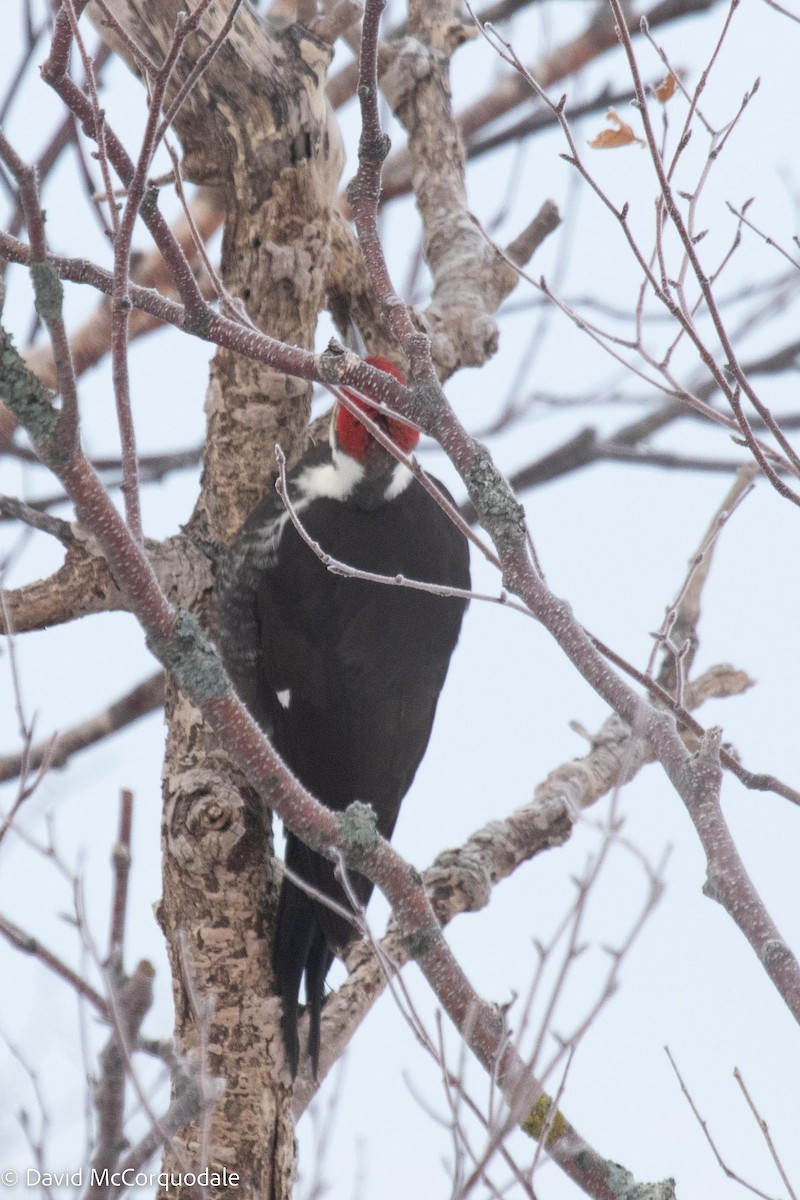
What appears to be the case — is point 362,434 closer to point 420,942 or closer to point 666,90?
point 666,90

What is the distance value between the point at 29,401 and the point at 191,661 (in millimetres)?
349

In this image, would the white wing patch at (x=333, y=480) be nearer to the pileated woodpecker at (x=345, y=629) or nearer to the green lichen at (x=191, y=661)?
the pileated woodpecker at (x=345, y=629)

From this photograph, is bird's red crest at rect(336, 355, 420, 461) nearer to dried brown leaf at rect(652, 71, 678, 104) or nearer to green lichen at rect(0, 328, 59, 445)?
dried brown leaf at rect(652, 71, 678, 104)

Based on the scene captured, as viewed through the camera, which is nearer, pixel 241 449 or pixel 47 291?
pixel 47 291

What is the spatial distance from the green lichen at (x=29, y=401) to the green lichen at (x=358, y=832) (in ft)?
1.85

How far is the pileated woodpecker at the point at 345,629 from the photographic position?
260 cm

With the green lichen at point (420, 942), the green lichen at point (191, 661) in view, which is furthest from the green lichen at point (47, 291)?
the green lichen at point (420, 942)

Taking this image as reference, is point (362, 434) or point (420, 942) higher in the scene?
point (362, 434)

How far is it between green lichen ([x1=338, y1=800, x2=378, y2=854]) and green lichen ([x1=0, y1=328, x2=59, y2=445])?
22.2 inches

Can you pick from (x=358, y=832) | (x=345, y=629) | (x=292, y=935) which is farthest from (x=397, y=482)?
(x=358, y=832)

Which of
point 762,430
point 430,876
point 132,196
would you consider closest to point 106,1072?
point 132,196

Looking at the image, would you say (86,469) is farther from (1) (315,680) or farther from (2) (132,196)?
(1) (315,680)

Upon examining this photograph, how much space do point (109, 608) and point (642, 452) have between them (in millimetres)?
1744

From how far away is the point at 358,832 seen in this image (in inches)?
60.2
